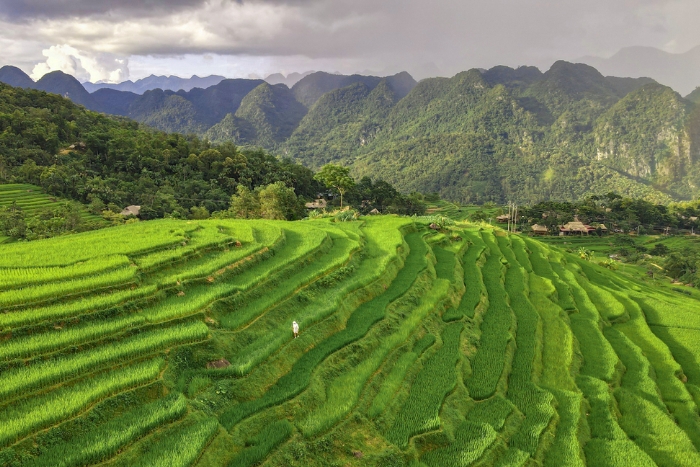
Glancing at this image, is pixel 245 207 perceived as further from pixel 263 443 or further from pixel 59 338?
pixel 263 443

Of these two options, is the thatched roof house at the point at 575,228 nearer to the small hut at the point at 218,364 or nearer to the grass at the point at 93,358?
the small hut at the point at 218,364

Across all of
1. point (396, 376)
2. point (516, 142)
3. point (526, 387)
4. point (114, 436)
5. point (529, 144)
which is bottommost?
point (526, 387)

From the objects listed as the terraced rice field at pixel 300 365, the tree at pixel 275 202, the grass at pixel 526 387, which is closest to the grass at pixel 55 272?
the terraced rice field at pixel 300 365

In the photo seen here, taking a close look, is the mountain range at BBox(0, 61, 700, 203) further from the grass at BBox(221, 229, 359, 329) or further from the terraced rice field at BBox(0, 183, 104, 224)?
the grass at BBox(221, 229, 359, 329)

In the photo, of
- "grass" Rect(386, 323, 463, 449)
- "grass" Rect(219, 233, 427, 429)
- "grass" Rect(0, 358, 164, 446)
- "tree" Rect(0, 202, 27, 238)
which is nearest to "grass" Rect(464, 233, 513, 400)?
"grass" Rect(386, 323, 463, 449)

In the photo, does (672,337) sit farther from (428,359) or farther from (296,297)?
(296,297)

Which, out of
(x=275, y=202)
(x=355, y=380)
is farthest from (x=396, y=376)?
(x=275, y=202)

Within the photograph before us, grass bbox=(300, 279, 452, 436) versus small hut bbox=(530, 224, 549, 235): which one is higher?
grass bbox=(300, 279, 452, 436)
